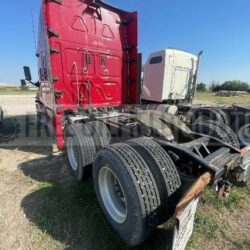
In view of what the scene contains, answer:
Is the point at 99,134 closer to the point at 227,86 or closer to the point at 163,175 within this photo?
the point at 163,175

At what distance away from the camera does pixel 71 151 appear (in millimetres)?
3855

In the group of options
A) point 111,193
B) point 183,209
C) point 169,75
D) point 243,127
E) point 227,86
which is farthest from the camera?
point 227,86

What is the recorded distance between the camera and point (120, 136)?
360 centimetres

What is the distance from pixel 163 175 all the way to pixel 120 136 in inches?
61.9

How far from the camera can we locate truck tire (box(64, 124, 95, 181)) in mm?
3332

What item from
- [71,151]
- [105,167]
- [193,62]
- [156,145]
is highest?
[193,62]

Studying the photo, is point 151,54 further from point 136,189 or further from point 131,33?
point 136,189

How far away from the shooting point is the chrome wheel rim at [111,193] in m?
2.53

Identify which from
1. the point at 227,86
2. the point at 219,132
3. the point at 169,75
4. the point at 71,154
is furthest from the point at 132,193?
the point at 227,86

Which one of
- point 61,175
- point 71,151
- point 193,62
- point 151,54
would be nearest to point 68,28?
point 71,151

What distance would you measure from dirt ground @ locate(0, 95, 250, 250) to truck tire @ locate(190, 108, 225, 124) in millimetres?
2080

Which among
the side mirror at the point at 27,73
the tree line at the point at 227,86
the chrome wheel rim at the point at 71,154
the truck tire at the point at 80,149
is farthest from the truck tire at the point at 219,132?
the tree line at the point at 227,86

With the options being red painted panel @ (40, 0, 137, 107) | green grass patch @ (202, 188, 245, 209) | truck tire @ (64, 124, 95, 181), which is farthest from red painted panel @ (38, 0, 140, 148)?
green grass patch @ (202, 188, 245, 209)

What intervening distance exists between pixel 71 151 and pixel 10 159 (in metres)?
1.89
